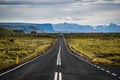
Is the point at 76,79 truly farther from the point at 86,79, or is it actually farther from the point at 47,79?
the point at 47,79

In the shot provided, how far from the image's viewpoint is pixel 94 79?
16.4m

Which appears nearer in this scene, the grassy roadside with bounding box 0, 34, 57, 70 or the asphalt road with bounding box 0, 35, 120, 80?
the asphalt road with bounding box 0, 35, 120, 80

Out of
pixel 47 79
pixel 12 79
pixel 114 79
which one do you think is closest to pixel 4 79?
pixel 12 79

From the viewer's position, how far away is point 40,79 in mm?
15766

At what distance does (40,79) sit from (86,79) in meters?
2.68

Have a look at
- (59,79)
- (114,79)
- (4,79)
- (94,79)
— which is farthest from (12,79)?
(114,79)

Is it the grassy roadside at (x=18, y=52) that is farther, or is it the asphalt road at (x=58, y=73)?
the grassy roadside at (x=18, y=52)

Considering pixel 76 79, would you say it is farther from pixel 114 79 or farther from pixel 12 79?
pixel 12 79

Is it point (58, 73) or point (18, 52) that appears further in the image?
point (18, 52)

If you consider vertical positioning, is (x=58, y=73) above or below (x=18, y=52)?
above

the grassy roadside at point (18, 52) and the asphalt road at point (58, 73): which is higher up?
the asphalt road at point (58, 73)

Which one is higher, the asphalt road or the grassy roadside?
the asphalt road

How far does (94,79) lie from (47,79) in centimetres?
277

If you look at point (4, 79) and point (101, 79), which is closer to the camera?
point (4, 79)
